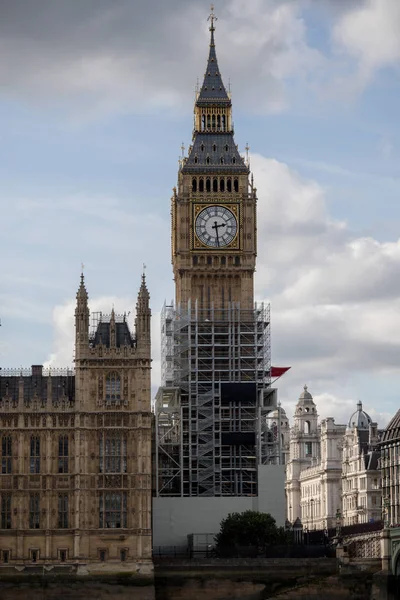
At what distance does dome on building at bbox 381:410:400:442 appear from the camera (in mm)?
166125

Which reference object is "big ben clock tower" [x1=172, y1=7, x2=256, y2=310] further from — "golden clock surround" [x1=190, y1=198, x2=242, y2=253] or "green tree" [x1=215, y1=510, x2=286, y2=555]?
"green tree" [x1=215, y1=510, x2=286, y2=555]

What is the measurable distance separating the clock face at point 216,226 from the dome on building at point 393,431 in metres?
26.6

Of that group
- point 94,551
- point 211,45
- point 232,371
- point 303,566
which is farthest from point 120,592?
point 211,45

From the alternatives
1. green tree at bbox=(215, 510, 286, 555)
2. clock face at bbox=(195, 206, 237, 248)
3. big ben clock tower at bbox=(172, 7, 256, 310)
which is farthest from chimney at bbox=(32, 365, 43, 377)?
clock face at bbox=(195, 206, 237, 248)

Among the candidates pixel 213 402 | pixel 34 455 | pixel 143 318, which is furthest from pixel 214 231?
pixel 34 455

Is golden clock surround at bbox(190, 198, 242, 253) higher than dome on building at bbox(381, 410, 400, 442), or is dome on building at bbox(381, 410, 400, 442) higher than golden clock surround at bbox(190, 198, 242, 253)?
golden clock surround at bbox(190, 198, 242, 253)

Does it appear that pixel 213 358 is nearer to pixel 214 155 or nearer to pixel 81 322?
pixel 81 322

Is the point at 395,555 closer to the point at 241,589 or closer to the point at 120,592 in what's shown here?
the point at 241,589

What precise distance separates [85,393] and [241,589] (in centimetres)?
2372

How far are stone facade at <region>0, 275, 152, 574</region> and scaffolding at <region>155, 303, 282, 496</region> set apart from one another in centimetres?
1006

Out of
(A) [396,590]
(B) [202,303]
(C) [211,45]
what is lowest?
(A) [396,590]

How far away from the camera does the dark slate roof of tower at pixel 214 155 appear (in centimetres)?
17062

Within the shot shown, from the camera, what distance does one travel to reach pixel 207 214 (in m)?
169

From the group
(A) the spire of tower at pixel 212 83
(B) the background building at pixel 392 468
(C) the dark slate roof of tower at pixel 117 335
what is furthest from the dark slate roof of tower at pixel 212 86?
(B) the background building at pixel 392 468
